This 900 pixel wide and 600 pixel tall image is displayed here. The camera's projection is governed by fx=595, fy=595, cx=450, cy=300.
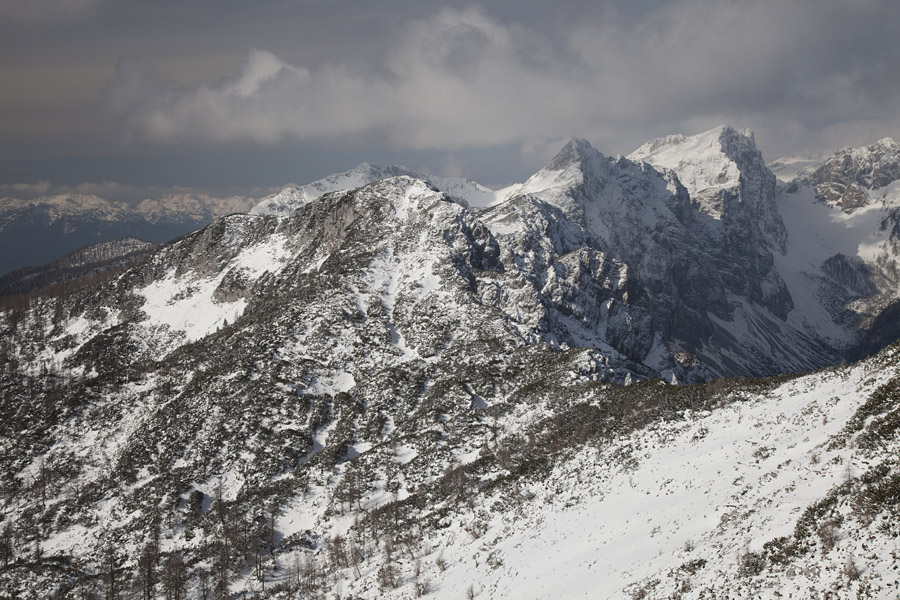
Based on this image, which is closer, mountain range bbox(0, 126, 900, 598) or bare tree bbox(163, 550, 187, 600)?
mountain range bbox(0, 126, 900, 598)

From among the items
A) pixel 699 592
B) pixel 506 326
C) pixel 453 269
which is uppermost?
pixel 453 269

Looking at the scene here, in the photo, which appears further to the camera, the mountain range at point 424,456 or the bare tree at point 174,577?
the bare tree at point 174,577

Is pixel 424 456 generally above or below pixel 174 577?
above

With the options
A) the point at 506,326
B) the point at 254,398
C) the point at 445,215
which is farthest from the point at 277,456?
the point at 445,215

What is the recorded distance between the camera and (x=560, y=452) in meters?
88.0

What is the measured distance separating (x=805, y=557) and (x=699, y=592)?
22.5 feet

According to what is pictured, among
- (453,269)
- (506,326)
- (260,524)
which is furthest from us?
(453,269)

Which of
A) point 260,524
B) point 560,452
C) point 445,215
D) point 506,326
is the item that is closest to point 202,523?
point 260,524

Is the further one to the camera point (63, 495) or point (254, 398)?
point (254, 398)

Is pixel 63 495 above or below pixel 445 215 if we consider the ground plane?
below

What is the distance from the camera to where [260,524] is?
10169 cm

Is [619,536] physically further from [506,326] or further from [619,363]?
[619,363]

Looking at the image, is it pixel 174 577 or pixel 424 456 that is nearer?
pixel 174 577

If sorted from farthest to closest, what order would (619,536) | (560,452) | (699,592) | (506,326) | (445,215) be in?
(445,215) < (506,326) < (560,452) < (619,536) < (699,592)
